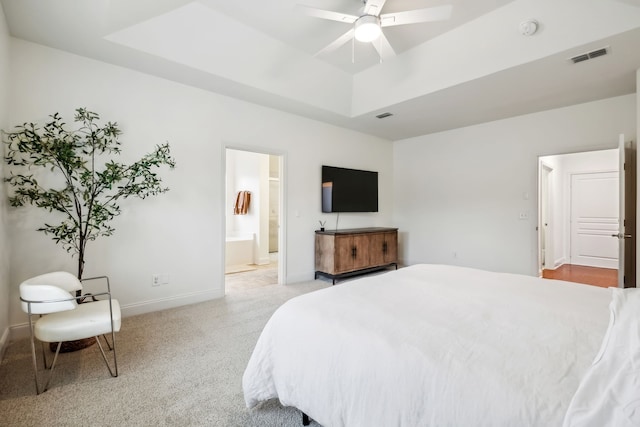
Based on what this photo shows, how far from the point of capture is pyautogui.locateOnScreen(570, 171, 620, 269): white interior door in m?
5.64

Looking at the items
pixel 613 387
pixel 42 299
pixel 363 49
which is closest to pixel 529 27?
pixel 363 49

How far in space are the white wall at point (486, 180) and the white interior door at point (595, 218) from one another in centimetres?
249

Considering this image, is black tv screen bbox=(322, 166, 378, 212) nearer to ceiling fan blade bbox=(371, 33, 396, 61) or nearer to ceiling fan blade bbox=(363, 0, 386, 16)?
ceiling fan blade bbox=(371, 33, 396, 61)

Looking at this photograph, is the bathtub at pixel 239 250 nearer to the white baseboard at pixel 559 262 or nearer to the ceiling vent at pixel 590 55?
the ceiling vent at pixel 590 55

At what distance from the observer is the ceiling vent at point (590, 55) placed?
2.74m

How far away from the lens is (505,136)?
4.81 metres

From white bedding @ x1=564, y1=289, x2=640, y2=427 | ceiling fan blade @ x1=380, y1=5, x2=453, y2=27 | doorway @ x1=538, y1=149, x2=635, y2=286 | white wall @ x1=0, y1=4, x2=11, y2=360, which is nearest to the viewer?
white bedding @ x1=564, y1=289, x2=640, y2=427

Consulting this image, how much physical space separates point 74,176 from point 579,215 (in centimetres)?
846

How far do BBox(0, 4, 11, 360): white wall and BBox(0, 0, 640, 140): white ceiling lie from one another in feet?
0.77

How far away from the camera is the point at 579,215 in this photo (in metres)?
6.10

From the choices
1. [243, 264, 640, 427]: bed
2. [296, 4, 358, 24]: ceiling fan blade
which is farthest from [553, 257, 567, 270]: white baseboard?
→ [296, 4, 358, 24]: ceiling fan blade

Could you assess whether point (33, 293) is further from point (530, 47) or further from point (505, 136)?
point (505, 136)

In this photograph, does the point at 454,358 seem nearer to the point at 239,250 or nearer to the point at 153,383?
the point at 153,383

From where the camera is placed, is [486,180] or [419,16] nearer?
[419,16]
